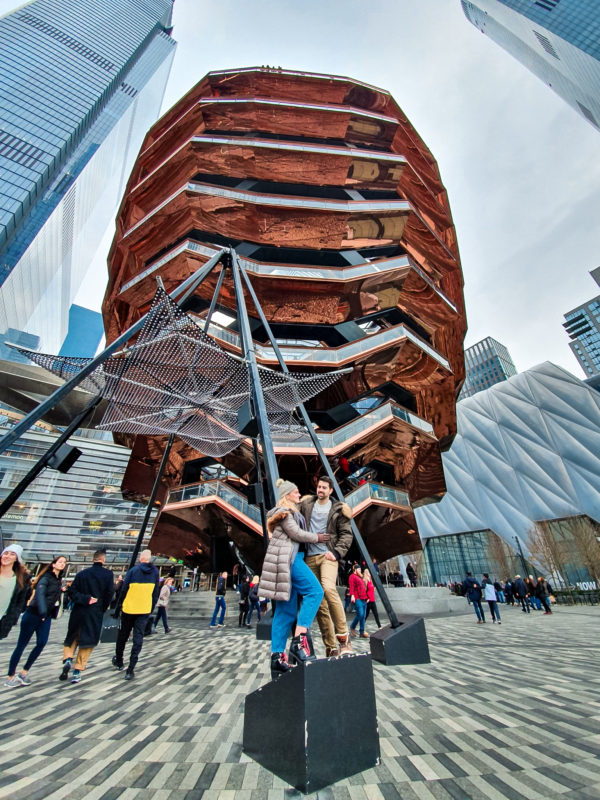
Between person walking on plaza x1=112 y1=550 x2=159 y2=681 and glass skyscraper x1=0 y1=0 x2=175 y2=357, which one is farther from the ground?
glass skyscraper x1=0 y1=0 x2=175 y2=357

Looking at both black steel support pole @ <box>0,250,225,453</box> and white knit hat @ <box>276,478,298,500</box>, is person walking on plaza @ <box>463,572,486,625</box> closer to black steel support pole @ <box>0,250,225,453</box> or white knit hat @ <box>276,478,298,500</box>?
white knit hat @ <box>276,478,298,500</box>

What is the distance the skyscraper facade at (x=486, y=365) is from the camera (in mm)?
116125

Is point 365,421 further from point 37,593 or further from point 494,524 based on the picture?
point 494,524

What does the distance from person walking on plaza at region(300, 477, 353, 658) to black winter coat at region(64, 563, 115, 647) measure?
3.52 meters

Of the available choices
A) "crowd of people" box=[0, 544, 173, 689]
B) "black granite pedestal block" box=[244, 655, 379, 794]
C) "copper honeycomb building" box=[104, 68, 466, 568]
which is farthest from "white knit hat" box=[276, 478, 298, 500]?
"copper honeycomb building" box=[104, 68, 466, 568]

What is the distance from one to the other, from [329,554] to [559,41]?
9877 cm

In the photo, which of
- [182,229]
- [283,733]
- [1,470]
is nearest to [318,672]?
[283,733]

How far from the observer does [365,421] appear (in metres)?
17.9

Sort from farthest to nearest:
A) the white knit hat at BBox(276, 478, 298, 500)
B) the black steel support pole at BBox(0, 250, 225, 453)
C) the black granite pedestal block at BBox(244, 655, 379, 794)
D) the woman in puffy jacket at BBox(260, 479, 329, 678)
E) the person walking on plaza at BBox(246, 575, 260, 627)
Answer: the person walking on plaza at BBox(246, 575, 260, 627) → the black steel support pole at BBox(0, 250, 225, 453) → the white knit hat at BBox(276, 478, 298, 500) → the woman in puffy jacket at BBox(260, 479, 329, 678) → the black granite pedestal block at BBox(244, 655, 379, 794)

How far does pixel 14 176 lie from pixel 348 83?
6083 centimetres

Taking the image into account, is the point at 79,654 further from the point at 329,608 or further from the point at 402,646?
the point at 402,646

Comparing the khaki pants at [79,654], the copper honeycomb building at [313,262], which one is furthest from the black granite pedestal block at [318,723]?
the copper honeycomb building at [313,262]

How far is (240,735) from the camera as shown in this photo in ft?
9.71

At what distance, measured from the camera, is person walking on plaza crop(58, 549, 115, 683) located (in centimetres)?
511
